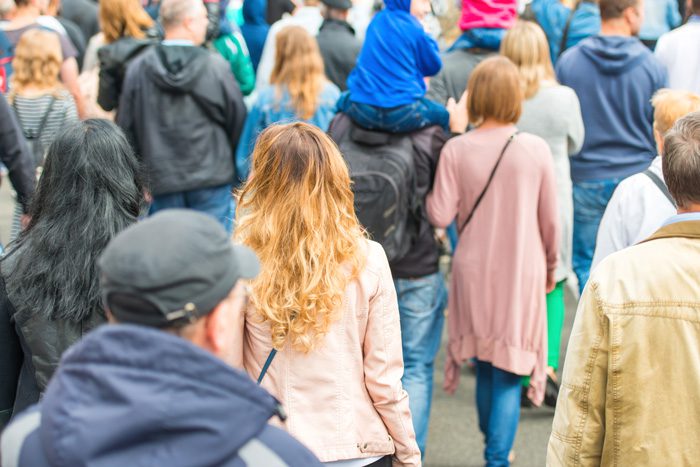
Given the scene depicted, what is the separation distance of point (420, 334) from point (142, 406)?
9.30 feet

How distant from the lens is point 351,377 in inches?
105

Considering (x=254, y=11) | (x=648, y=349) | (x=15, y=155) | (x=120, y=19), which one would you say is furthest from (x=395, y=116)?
(x=254, y=11)

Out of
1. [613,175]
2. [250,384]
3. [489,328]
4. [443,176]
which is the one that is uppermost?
[250,384]

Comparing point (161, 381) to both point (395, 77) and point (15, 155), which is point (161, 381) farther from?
point (15, 155)

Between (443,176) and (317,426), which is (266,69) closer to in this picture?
(443,176)

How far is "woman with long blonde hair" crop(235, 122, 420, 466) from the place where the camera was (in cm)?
257

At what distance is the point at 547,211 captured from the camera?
414 cm

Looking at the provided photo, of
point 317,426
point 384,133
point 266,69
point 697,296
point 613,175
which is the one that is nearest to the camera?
point 697,296

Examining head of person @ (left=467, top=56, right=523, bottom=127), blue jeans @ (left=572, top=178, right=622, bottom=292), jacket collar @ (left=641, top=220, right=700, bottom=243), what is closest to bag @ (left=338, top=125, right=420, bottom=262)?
head of person @ (left=467, top=56, right=523, bottom=127)

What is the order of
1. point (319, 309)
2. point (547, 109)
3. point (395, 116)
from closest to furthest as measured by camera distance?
point (319, 309), point (395, 116), point (547, 109)

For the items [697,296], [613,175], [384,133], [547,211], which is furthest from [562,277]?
[697,296]

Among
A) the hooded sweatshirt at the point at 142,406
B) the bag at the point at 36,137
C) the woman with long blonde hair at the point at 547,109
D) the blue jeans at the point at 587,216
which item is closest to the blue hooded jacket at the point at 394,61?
the woman with long blonde hair at the point at 547,109

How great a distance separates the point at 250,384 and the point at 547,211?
2.79 m

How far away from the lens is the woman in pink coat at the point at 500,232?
4.07 m
